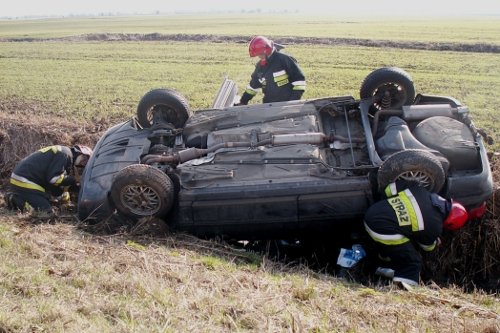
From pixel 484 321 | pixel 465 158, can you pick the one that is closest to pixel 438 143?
pixel 465 158

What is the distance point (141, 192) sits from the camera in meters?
4.70

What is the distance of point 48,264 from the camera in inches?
135

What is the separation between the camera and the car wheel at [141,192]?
458cm

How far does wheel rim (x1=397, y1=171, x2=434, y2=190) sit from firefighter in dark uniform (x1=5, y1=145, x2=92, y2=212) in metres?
3.84

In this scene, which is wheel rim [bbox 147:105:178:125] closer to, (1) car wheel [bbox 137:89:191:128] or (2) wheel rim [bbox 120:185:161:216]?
(1) car wheel [bbox 137:89:191:128]

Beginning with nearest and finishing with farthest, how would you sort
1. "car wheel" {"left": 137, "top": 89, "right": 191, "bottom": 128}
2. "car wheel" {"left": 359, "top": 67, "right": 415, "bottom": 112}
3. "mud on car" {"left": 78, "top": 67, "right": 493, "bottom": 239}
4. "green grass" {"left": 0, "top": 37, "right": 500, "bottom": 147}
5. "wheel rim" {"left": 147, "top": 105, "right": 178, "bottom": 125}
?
"mud on car" {"left": 78, "top": 67, "right": 493, "bottom": 239}
"car wheel" {"left": 359, "top": 67, "right": 415, "bottom": 112}
"car wheel" {"left": 137, "top": 89, "right": 191, "bottom": 128}
"wheel rim" {"left": 147, "top": 105, "right": 178, "bottom": 125}
"green grass" {"left": 0, "top": 37, "right": 500, "bottom": 147}

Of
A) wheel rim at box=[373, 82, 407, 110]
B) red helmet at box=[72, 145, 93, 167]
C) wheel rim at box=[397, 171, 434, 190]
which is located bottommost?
red helmet at box=[72, 145, 93, 167]

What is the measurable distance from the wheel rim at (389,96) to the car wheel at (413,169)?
1.38 m

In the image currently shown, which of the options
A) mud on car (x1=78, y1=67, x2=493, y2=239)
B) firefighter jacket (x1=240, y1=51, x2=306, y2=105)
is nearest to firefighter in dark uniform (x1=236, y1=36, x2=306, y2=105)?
firefighter jacket (x1=240, y1=51, x2=306, y2=105)

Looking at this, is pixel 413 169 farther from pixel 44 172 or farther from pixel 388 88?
pixel 44 172

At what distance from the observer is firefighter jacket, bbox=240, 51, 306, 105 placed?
6891mm

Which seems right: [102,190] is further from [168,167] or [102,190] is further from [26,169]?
[26,169]

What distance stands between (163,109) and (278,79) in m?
1.86

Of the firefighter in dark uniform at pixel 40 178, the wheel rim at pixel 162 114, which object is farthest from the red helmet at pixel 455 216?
the firefighter in dark uniform at pixel 40 178
